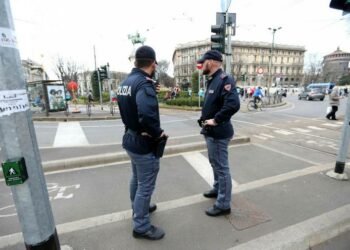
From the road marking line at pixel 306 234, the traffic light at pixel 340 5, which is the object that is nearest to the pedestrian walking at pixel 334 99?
the traffic light at pixel 340 5

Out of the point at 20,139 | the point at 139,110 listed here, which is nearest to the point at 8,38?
the point at 20,139

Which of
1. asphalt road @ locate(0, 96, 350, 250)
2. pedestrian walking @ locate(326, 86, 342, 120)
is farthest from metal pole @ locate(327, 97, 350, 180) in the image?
pedestrian walking @ locate(326, 86, 342, 120)

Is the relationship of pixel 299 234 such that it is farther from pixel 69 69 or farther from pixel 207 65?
pixel 69 69

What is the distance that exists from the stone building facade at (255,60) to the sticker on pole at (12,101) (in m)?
74.3

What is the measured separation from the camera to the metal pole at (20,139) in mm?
1433

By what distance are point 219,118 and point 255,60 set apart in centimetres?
8993

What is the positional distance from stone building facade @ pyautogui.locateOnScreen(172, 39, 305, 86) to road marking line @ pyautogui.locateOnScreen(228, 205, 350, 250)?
239 feet

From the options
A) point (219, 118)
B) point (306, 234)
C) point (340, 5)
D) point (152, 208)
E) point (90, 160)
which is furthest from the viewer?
point (90, 160)

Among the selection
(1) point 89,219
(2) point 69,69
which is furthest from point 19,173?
(2) point 69,69

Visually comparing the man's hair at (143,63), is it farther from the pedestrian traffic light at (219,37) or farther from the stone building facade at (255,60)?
the stone building facade at (255,60)

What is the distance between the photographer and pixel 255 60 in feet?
274

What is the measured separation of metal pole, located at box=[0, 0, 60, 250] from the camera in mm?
1433

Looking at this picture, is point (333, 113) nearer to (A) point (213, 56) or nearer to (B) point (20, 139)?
(A) point (213, 56)

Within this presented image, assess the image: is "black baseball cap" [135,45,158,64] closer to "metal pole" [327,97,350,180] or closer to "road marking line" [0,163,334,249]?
"road marking line" [0,163,334,249]
